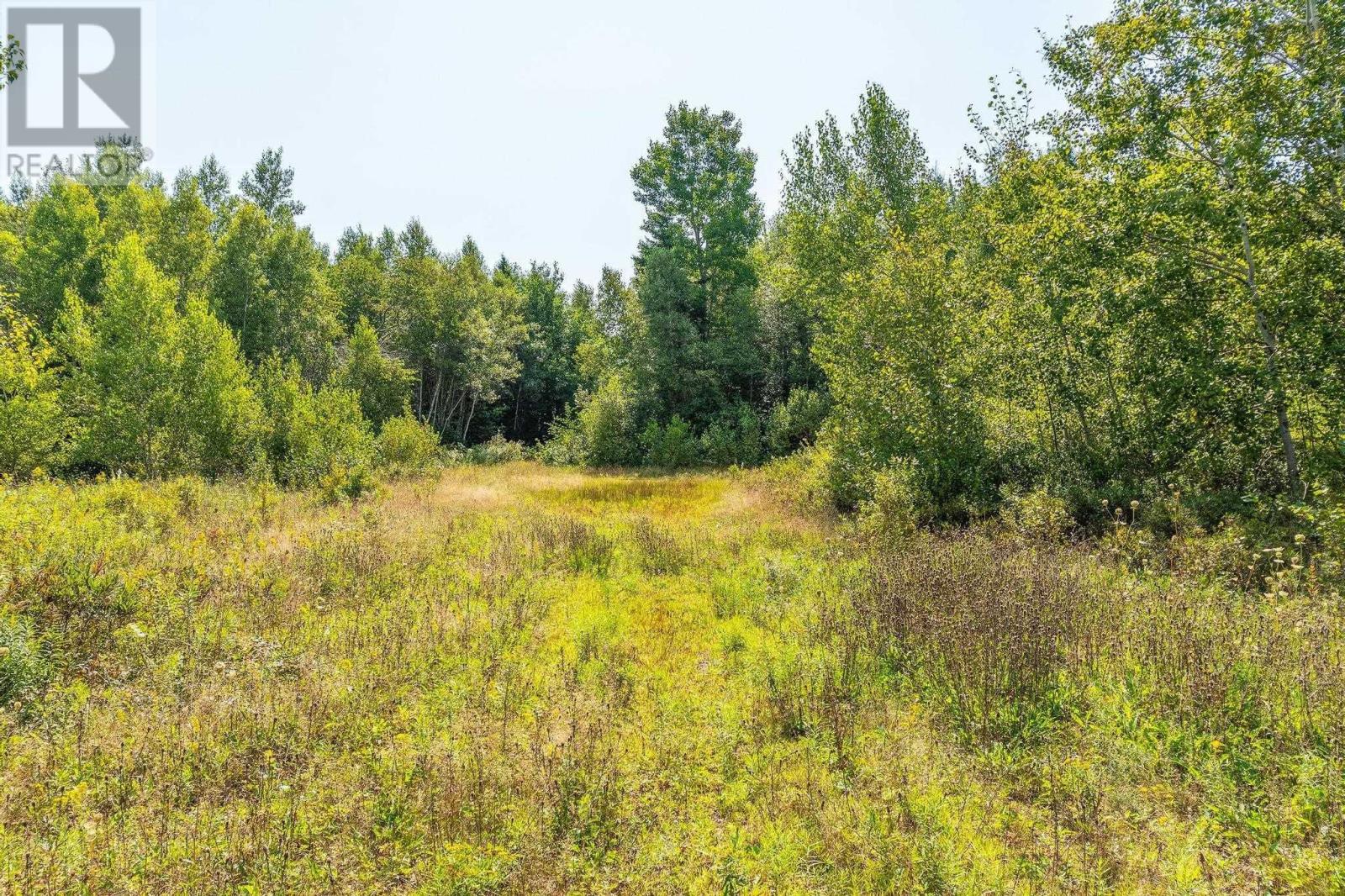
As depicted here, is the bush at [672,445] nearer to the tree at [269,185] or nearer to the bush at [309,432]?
the bush at [309,432]

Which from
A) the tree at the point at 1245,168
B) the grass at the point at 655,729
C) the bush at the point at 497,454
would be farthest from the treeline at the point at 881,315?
the grass at the point at 655,729

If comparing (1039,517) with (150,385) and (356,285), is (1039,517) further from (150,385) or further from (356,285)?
(356,285)

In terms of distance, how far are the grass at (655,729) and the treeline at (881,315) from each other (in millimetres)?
3967

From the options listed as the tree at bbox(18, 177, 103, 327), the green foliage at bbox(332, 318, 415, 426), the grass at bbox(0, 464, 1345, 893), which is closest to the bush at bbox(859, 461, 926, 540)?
the grass at bbox(0, 464, 1345, 893)

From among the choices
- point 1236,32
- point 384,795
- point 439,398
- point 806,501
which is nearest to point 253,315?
point 439,398

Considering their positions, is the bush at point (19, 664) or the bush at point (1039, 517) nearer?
the bush at point (19, 664)

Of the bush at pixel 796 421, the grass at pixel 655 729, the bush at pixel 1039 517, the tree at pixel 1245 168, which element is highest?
the tree at pixel 1245 168

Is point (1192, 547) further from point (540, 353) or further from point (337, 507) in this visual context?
point (540, 353)

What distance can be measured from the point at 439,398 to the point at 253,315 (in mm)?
10849

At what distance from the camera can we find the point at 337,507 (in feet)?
41.9

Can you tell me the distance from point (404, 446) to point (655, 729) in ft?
65.3

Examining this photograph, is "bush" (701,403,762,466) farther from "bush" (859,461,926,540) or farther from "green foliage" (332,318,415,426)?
"green foliage" (332,318,415,426)

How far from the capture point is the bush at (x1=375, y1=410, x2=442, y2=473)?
21.0 m

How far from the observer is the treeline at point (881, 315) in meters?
8.28
